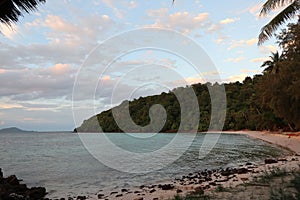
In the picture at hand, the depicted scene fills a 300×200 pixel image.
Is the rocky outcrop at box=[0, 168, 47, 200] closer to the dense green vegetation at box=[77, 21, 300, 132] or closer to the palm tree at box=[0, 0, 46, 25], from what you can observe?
the palm tree at box=[0, 0, 46, 25]

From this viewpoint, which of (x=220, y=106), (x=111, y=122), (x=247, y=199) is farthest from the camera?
(x=111, y=122)

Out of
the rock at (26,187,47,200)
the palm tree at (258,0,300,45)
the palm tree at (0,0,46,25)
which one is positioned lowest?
the rock at (26,187,47,200)

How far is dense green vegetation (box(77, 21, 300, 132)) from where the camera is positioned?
26.7 m

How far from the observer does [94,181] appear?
15.3 metres

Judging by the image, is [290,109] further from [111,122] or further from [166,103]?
[111,122]

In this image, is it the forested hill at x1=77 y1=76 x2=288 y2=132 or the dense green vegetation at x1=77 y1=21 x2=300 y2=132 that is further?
the forested hill at x1=77 y1=76 x2=288 y2=132

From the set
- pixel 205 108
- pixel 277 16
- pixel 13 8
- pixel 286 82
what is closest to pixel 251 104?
pixel 205 108

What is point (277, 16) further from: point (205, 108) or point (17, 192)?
point (205, 108)

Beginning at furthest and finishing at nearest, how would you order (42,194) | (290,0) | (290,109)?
(290,109) → (42,194) → (290,0)

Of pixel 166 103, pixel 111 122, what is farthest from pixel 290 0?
pixel 111 122

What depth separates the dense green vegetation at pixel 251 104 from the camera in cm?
2675

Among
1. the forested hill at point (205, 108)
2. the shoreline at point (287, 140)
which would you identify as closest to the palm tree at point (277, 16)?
the shoreline at point (287, 140)

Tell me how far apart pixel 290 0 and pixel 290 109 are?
20.5 metres

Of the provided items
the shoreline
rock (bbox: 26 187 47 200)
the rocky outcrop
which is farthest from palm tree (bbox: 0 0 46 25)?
the shoreline
